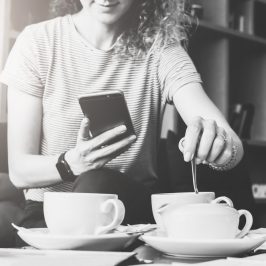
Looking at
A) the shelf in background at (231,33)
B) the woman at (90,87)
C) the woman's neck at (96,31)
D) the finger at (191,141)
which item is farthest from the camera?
the shelf in background at (231,33)

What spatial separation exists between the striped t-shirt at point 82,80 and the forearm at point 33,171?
19 mm

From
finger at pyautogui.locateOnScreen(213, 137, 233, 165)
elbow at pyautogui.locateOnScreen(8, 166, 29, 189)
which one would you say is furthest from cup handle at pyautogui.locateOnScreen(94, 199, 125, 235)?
elbow at pyautogui.locateOnScreen(8, 166, 29, 189)

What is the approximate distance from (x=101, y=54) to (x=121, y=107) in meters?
0.26

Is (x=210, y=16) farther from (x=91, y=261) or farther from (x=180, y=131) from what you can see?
(x=91, y=261)

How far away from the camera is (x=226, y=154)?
685 mm

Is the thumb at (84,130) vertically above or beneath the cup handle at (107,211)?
above

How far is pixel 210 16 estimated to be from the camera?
1695 millimetres

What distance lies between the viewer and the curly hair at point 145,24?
101 cm

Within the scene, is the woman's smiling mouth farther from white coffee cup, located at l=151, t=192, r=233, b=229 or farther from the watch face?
white coffee cup, located at l=151, t=192, r=233, b=229

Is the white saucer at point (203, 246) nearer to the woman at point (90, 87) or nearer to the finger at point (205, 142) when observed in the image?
the finger at point (205, 142)

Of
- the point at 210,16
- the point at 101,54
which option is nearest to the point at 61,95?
the point at 101,54

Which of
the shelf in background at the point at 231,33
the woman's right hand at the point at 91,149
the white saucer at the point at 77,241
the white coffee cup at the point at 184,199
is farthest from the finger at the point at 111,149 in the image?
the shelf in background at the point at 231,33

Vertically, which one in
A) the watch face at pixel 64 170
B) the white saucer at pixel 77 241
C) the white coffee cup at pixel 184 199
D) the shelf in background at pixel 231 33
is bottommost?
the watch face at pixel 64 170

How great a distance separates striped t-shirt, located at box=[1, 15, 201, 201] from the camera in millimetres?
919
